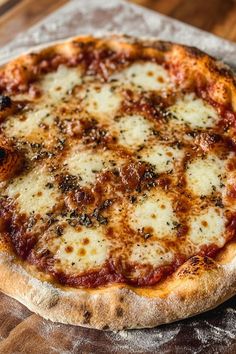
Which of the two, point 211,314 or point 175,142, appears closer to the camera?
point 211,314

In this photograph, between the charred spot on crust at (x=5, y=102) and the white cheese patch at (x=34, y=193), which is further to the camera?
the charred spot on crust at (x=5, y=102)

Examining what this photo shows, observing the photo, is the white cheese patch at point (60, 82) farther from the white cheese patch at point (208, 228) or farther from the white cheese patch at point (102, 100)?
the white cheese patch at point (208, 228)

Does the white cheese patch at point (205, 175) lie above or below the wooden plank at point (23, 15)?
above

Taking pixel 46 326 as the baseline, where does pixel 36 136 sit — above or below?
above

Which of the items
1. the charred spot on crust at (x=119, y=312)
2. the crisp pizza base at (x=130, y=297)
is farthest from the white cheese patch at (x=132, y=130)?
the charred spot on crust at (x=119, y=312)

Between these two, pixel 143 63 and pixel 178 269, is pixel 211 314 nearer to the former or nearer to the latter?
pixel 178 269

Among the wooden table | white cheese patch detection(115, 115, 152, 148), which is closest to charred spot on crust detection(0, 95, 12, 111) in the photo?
white cheese patch detection(115, 115, 152, 148)

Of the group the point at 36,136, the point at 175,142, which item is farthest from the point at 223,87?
the point at 36,136

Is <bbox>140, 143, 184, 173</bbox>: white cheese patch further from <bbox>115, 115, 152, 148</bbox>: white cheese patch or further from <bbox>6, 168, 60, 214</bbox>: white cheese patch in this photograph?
<bbox>6, 168, 60, 214</bbox>: white cheese patch
